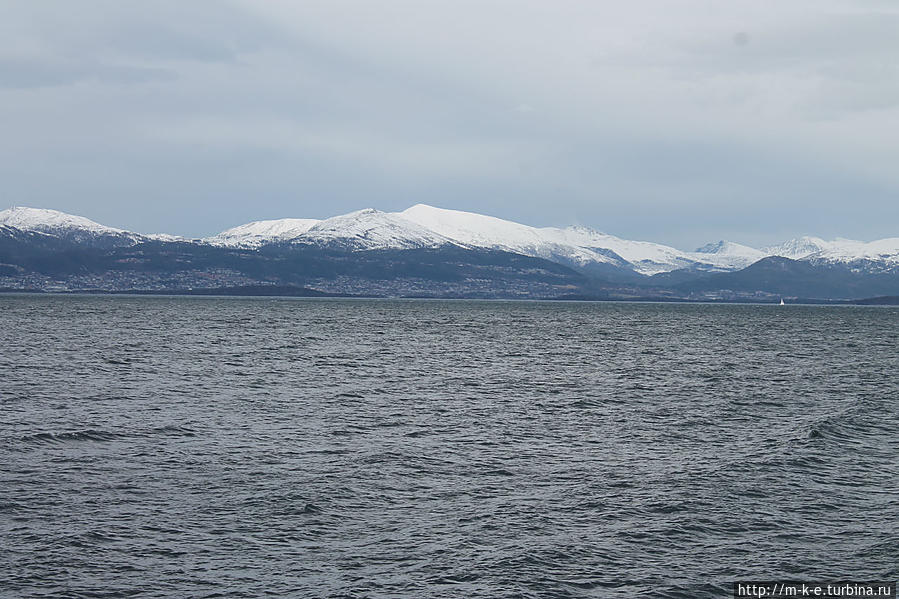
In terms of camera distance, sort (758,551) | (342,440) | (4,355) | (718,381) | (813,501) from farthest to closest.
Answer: (4,355) < (718,381) < (342,440) < (813,501) < (758,551)

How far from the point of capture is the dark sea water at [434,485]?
23656 millimetres

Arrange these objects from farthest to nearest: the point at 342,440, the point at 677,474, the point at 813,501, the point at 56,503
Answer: the point at 342,440
the point at 677,474
the point at 813,501
the point at 56,503

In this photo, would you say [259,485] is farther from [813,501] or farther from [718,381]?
[718,381]

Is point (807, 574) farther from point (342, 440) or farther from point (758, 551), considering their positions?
point (342, 440)

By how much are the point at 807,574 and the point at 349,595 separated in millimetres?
12584

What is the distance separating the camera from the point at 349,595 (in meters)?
21.9

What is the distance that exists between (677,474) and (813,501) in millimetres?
5639

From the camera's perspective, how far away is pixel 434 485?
3328cm

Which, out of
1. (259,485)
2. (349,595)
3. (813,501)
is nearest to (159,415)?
(259,485)

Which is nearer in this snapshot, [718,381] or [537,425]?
[537,425]

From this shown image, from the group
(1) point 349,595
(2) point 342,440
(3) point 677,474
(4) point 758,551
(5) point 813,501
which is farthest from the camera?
(2) point 342,440

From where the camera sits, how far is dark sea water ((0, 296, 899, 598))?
77.6 ft

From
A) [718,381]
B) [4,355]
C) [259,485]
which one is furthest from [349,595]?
[4,355]

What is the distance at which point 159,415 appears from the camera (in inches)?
1938
